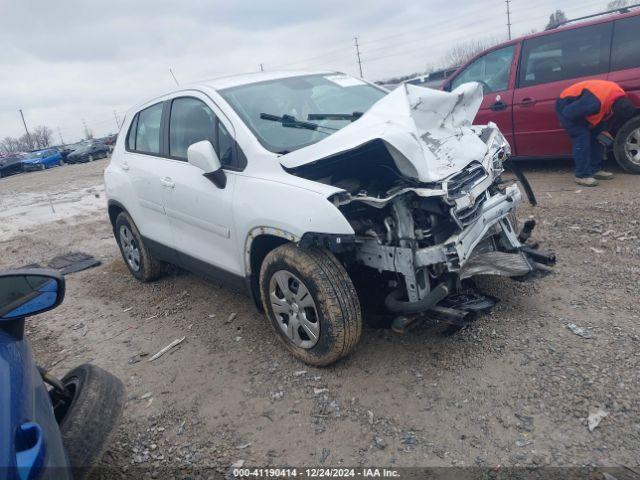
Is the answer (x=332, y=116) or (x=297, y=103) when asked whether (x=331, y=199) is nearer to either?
(x=332, y=116)

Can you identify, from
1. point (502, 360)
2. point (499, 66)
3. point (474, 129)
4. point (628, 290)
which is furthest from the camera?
point (499, 66)

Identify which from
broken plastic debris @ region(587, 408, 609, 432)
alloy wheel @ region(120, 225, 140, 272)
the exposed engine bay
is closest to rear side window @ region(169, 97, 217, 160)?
the exposed engine bay

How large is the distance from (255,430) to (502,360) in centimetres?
156

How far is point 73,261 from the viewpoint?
6.59 m

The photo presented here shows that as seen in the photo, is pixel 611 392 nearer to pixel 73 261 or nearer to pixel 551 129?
pixel 551 129

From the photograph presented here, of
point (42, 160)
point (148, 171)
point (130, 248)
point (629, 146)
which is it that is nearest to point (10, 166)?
point (42, 160)

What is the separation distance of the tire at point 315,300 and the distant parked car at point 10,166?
105ft

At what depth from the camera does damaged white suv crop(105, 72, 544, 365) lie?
9.35 feet

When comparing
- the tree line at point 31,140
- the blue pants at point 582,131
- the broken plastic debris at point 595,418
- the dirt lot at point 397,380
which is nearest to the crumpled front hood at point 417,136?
the dirt lot at point 397,380

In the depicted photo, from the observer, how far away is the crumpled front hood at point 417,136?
2818 millimetres

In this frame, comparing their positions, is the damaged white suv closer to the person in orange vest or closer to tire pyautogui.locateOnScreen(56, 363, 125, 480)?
tire pyautogui.locateOnScreen(56, 363, 125, 480)

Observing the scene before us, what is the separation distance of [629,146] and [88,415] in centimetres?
655

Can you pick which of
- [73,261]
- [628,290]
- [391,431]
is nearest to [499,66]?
[628,290]

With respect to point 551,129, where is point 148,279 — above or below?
below
